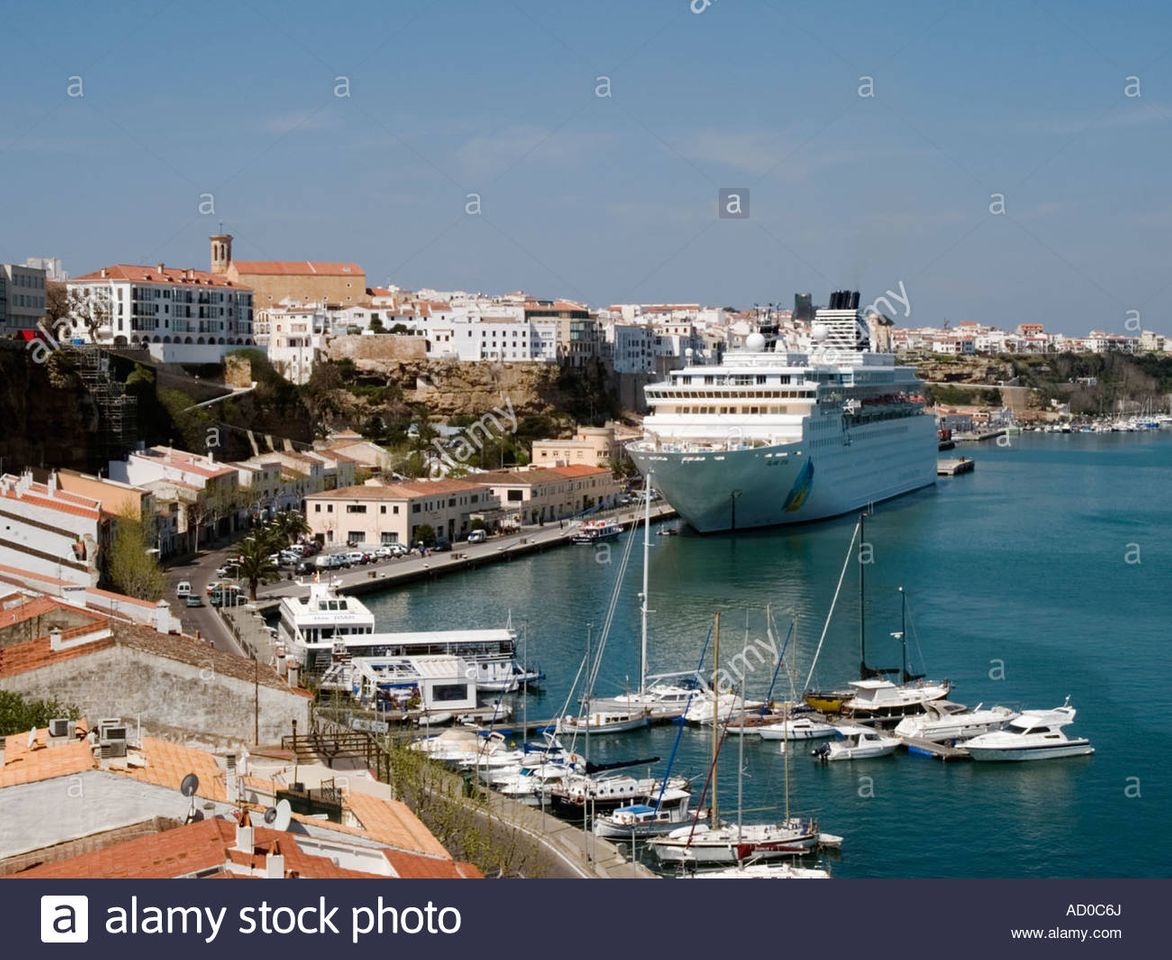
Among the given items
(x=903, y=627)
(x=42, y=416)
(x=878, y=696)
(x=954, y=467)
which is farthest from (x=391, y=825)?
(x=954, y=467)

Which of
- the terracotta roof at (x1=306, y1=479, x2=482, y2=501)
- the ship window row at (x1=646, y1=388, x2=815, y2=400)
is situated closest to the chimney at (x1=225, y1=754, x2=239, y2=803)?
the terracotta roof at (x1=306, y1=479, x2=482, y2=501)

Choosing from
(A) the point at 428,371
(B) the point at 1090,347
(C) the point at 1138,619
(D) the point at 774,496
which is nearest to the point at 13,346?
(D) the point at 774,496

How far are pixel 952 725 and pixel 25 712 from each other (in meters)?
7.78

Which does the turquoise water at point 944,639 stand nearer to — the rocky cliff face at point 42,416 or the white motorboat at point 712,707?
the white motorboat at point 712,707

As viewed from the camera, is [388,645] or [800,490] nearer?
[388,645]

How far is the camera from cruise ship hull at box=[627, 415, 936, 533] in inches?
1060

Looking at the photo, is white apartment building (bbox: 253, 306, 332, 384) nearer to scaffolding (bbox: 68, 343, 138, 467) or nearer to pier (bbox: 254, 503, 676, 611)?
pier (bbox: 254, 503, 676, 611)

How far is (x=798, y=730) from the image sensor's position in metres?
13.5

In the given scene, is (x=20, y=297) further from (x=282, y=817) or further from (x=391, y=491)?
(x=282, y=817)

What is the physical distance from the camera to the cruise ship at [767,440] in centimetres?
2717

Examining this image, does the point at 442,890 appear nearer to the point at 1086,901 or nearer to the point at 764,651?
the point at 1086,901

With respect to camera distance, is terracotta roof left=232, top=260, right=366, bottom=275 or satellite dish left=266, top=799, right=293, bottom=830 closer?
satellite dish left=266, top=799, right=293, bottom=830

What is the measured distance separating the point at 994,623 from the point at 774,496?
367 inches

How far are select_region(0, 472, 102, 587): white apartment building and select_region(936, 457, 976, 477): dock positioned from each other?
31.3m
